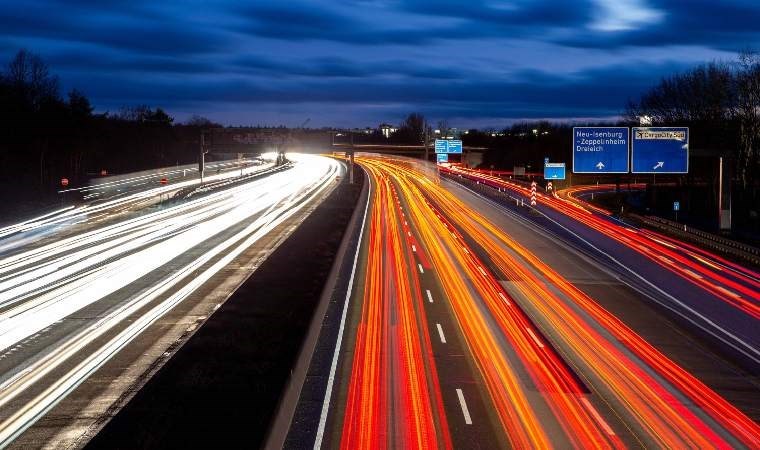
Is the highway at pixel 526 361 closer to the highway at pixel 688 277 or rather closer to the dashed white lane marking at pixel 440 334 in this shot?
the dashed white lane marking at pixel 440 334

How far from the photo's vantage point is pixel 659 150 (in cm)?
4644

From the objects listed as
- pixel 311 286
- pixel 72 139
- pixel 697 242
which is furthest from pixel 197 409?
pixel 72 139

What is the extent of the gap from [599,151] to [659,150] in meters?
3.26

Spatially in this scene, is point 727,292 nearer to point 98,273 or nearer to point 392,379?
point 392,379

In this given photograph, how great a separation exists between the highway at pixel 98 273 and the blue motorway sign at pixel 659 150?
20.7 m

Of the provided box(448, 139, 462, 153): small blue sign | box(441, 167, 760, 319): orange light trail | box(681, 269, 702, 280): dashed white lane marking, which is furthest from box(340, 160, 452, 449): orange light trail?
box(448, 139, 462, 153): small blue sign

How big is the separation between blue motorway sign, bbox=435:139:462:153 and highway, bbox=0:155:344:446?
31018mm

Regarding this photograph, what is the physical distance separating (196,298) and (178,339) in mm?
6164

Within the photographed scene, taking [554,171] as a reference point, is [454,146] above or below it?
above

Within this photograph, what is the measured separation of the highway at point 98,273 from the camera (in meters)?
18.8

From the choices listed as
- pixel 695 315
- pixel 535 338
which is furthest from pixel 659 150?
pixel 535 338

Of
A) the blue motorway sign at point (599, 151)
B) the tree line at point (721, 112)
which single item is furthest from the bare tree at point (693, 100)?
the blue motorway sign at point (599, 151)

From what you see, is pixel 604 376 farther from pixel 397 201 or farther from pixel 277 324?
pixel 397 201

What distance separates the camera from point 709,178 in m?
82.0
